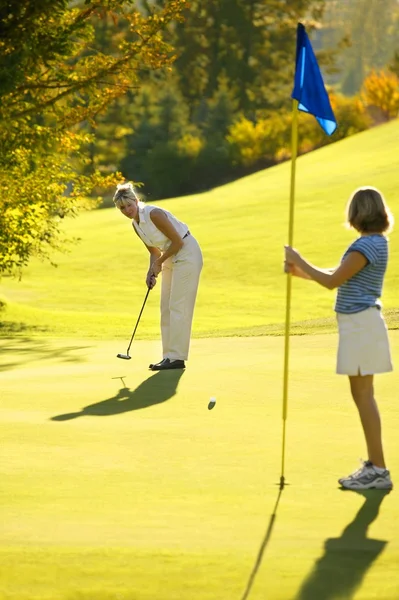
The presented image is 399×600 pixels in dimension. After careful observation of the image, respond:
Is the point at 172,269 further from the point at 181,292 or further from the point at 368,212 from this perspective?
the point at 368,212

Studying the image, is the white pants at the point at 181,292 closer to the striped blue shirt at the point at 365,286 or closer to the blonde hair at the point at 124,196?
the blonde hair at the point at 124,196

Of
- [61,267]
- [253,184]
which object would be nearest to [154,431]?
[61,267]

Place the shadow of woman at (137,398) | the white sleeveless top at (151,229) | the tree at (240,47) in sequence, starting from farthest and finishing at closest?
the tree at (240,47)
the white sleeveless top at (151,229)
the shadow of woman at (137,398)

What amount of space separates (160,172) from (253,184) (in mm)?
8527

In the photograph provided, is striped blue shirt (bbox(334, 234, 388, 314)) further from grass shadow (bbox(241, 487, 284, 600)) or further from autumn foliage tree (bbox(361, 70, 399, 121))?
autumn foliage tree (bbox(361, 70, 399, 121))

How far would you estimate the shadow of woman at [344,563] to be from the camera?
192 inches

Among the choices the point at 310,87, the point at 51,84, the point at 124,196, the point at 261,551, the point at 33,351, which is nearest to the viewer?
the point at 261,551

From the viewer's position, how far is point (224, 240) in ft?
138

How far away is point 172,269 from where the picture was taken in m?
11.9

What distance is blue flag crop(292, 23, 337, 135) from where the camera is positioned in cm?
694

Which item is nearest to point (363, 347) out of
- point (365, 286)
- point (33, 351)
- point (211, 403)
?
point (365, 286)

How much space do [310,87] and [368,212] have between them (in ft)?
3.30

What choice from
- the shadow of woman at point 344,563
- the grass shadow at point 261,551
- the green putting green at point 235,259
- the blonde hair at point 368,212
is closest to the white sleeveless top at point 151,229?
the blonde hair at point 368,212

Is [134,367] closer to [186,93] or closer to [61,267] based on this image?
[61,267]
